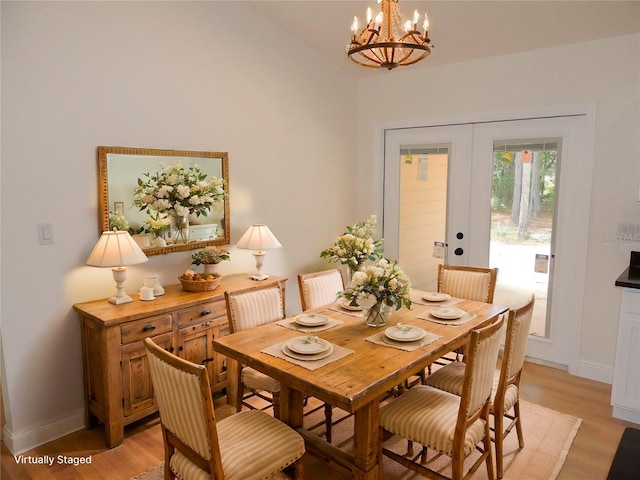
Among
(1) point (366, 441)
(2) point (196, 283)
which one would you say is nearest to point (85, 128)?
(2) point (196, 283)

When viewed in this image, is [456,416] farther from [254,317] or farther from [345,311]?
[254,317]

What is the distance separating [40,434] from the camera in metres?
2.90

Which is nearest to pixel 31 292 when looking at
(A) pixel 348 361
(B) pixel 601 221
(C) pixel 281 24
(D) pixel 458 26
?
(A) pixel 348 361

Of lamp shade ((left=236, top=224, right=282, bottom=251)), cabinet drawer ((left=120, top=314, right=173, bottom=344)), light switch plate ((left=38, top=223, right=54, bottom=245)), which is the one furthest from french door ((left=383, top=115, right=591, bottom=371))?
light switch plate ((left=38, top=223, right=54, bottom=245))

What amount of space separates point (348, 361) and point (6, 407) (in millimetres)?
2170

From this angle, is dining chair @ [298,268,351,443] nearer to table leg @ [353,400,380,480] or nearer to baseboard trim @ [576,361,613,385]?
table leg @ [353,400,380,480]

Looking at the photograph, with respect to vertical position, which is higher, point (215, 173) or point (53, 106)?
point (53, 106)

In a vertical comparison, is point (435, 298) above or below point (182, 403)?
above

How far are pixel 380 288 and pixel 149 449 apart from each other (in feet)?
5.62

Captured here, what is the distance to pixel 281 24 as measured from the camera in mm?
4109

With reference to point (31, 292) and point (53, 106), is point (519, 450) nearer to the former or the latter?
point (31, 292)

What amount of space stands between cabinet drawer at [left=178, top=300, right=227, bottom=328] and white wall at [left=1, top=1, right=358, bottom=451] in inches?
18.4

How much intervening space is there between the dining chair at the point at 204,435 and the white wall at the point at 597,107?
2.81 m

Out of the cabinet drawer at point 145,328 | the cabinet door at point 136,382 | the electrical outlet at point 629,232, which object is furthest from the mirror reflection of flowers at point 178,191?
the electrical outlet at point 629,232
